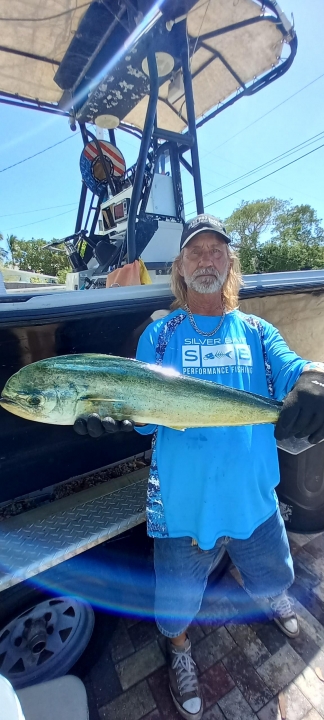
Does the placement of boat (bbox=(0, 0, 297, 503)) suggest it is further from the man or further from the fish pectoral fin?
the fish pectoral fin

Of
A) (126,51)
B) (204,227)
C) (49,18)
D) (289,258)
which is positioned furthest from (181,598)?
(289,258)

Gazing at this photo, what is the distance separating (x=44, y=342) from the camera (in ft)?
6.85

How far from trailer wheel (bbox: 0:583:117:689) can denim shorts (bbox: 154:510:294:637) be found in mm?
631

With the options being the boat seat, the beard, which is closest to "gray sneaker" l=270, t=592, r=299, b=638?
the boat seat

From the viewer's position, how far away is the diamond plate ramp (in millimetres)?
1759

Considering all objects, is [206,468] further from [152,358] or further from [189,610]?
[189,610]

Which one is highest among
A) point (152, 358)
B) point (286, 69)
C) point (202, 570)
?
point (286, 69)

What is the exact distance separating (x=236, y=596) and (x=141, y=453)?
54.2 inches

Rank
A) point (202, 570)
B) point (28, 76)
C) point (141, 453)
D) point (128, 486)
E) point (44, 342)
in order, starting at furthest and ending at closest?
point (28, 76) → point (141, 453) → point (128, 486) → point (44, 342) → point (202, 570)

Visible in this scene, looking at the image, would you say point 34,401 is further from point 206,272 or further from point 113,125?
point 113,125

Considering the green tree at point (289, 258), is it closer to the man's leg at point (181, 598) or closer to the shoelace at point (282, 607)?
the shoelace at point (282, 607)

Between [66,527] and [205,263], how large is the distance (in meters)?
1.92

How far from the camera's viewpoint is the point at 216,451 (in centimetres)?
157

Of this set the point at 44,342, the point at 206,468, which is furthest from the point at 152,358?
the point at 44,342
